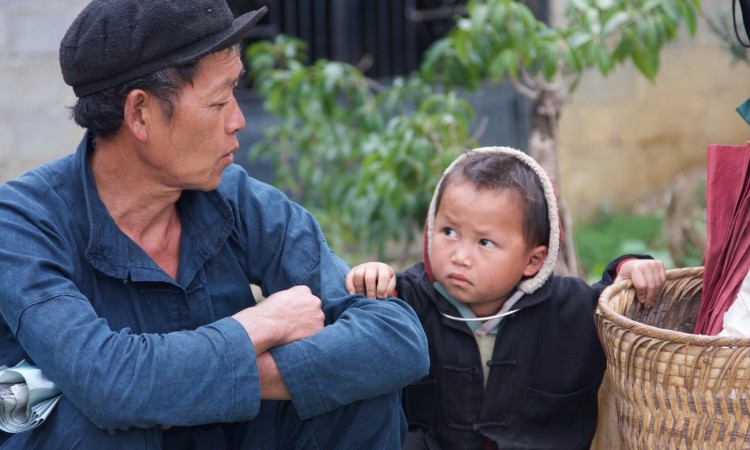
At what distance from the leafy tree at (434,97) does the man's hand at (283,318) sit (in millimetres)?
1640

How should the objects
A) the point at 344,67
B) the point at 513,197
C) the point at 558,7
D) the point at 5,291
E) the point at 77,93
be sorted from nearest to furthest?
the point at 5,291, the point at 77,93, the point at 513,197, the point at 344,67, the point at 558,7

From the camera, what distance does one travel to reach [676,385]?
7.45 ft

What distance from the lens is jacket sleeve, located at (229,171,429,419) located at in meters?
2.38

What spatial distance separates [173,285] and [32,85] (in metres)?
3.29

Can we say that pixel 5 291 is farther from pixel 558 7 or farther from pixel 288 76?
pixel 558 7

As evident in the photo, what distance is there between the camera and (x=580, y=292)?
2.82m

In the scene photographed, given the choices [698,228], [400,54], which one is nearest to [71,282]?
[698,228]

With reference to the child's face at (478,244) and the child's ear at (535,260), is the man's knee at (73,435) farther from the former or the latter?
the child's ear at (535,260)

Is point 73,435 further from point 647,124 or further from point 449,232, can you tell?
point 647,124

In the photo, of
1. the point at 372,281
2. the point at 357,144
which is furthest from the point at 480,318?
the point at 357,144

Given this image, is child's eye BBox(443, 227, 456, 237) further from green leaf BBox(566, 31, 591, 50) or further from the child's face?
green leaf BBox(566, 31, 591, 50)

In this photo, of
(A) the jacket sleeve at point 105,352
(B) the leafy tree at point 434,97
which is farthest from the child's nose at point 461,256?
(B) the leafy tree at point 434,97

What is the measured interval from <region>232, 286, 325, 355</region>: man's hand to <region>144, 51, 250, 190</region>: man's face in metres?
0.33

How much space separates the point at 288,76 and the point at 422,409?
2521 millimetres
